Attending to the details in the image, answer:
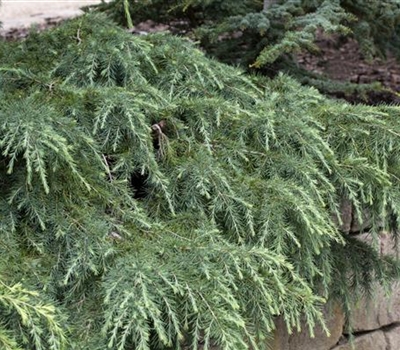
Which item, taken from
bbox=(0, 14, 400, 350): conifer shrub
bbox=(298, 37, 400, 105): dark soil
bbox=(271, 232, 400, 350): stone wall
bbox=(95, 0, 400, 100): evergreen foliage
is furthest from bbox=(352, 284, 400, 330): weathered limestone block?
bbox=(298, 37, 400, 105): dark soil

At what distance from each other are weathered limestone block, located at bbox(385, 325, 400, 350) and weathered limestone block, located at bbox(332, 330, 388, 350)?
17 millimetres

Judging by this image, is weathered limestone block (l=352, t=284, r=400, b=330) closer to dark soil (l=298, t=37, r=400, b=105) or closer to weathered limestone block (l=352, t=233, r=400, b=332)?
weathered limestone block (l=352, t=233, r=400, b=332)

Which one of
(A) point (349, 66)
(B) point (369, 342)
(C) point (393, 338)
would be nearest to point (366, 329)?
(B) point (369, 342)

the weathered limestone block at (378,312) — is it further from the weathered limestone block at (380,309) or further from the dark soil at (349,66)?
the dark soil at (349,66)

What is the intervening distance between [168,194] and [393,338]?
1.47m

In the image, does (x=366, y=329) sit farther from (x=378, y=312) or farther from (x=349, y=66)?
(x=349, y=66)

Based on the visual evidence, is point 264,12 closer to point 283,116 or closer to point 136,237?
point 283,116

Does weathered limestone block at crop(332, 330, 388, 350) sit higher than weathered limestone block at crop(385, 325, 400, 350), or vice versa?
weathered limestone block at crop(332, 330, 388, 350)

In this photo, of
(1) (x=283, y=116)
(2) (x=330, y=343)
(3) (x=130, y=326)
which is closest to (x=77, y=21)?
(1) (x=283, y=116)

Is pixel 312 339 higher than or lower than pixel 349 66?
higher

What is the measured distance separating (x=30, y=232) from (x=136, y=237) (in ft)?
1.01

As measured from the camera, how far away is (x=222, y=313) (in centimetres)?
158

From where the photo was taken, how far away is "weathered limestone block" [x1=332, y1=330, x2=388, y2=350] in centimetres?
264

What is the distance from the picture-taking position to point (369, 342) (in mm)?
2693
